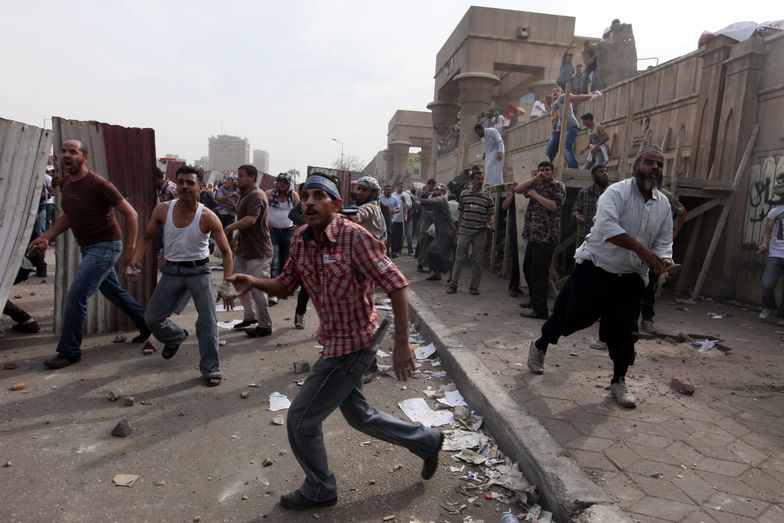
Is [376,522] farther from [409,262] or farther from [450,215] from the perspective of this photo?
[409,262]

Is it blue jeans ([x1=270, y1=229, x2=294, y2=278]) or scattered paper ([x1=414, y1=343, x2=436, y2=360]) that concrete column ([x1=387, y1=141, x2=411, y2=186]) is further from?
scattered paper ([x1=414, y1=343, x2=436, y2=360])

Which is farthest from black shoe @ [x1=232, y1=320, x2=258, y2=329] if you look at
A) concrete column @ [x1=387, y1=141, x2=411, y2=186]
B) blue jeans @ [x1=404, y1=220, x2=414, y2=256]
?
concrete column @ [x1=387, y1=141, x2=411, y2=186]

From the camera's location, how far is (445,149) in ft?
80.2

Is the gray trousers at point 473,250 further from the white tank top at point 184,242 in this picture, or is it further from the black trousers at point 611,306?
the white tank top at point 184,242

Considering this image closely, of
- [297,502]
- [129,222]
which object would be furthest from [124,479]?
[129,222]

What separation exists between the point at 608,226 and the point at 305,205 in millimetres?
2164

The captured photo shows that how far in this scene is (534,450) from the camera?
2.93 meters

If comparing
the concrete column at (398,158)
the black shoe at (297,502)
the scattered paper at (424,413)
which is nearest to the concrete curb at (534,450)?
the scattered paper at (424,413)

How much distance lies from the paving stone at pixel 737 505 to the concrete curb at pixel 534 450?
0.53 m

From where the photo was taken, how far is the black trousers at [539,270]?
6387 mm

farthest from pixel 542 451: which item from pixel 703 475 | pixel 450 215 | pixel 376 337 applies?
pixel 450 215

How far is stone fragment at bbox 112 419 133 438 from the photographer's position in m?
3.30

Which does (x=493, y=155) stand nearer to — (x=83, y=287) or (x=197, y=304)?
(x=197, y=304)

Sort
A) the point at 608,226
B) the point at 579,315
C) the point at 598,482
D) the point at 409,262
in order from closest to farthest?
the point at 598,482 → the point at 608,226 → the point at 579,315 → the point at 409,262
